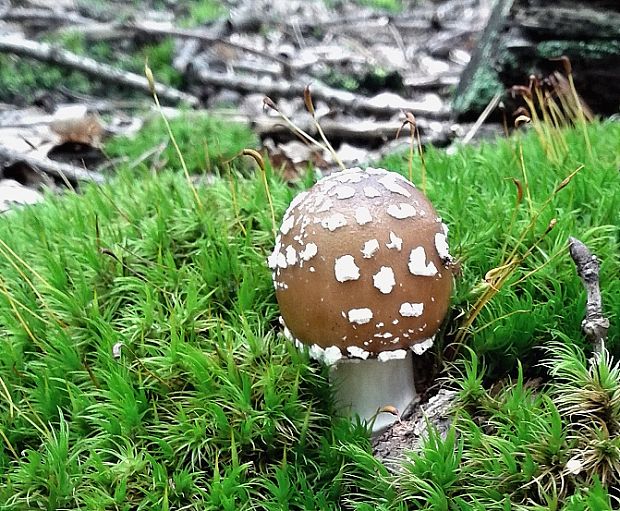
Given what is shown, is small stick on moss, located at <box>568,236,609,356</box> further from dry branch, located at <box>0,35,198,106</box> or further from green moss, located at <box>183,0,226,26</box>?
green moss, located at <box>183,0,226,26</box>

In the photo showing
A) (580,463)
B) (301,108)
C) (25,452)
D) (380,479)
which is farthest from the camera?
(301,108)

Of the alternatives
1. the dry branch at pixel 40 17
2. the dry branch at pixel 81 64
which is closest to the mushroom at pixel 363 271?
the dry branch at pixel 81 64

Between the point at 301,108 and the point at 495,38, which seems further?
the point at 301,108

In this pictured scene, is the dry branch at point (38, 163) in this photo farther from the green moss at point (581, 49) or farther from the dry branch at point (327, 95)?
the green moss at point (581, 49)

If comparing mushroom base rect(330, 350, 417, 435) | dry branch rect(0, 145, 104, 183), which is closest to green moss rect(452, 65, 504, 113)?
dry branch rect(0, 145, 104, 183)

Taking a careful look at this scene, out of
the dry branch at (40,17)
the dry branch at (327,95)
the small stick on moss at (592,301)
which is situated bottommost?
the dry branch at (327,95)

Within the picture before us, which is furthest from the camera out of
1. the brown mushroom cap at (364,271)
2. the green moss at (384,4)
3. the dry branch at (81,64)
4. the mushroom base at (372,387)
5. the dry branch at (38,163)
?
the green moss at (384,4)

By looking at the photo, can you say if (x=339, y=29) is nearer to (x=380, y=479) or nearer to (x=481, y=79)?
(x=481, y=79)

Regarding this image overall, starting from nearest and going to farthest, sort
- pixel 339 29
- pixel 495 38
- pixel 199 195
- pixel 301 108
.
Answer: pixel 199 195 → pixel 495 38 → pixel 301 108 → pixel 339 29

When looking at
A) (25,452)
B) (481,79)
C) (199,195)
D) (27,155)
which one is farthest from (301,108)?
(25,452)
